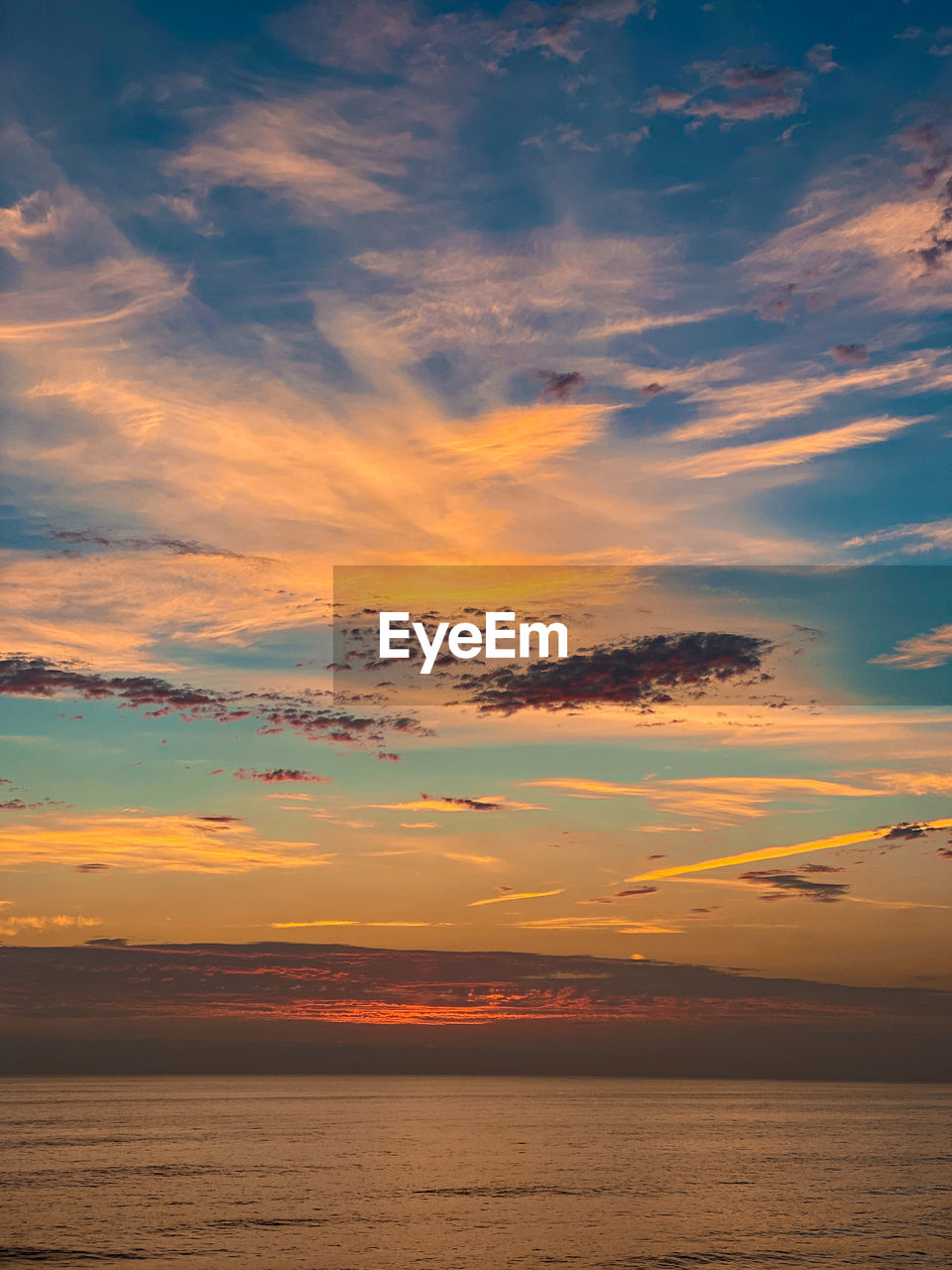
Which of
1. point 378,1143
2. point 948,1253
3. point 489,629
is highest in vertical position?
point 489,629

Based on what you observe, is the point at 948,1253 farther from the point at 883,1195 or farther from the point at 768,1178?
the point at 768,1178

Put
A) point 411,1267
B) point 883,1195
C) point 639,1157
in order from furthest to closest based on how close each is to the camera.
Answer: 1. point 639,1157
2. point 883,1195
3. point 411,1267

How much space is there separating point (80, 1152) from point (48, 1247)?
318 ft

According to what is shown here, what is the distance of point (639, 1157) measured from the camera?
172125 mm

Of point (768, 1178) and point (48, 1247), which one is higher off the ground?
point (48, 1247)

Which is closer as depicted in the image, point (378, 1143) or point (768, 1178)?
point (768, 1178)

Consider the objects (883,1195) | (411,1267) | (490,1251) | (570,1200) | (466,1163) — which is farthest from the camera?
(466,1163)

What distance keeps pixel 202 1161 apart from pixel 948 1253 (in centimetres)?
10944

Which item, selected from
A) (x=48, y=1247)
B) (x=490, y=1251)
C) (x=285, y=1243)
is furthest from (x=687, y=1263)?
(x=48, y=1247)

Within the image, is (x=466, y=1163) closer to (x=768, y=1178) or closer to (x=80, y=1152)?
(x=768, y=1178)

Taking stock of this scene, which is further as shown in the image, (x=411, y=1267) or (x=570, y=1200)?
(x=570, y=1200)

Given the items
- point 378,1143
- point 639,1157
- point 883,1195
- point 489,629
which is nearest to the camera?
point 489,629

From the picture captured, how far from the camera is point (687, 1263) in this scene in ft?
281

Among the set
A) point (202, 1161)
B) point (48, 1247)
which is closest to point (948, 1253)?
point (48, 1247)
